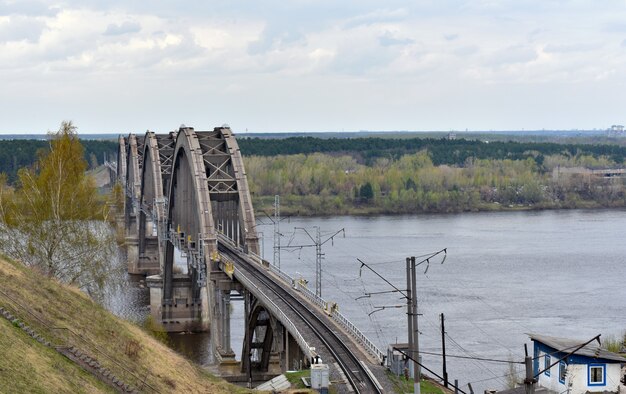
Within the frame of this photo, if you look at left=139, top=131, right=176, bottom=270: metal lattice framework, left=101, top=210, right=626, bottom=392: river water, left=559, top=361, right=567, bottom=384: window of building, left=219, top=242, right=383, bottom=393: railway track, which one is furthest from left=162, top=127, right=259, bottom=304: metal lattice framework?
left=559, top=361, right=567, bottom=384: window of building

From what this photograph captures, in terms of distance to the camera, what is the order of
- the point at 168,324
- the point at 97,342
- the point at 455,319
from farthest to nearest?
1. the point at 168,324
2. the point at 455,319
3. the point at 97,342

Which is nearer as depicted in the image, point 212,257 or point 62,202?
point 62,202

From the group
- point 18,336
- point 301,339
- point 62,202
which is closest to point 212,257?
point 62,202

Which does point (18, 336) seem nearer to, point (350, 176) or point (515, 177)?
point (350, 176)

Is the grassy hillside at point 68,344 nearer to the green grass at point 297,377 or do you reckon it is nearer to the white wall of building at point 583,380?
the green grass at point 297,377

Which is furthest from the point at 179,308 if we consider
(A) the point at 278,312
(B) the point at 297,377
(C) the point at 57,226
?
(B) the point at 297,377

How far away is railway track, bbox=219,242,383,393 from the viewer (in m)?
32.9

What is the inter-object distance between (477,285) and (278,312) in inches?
1562

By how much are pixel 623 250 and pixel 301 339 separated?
72.6 meters

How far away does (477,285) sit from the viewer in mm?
80000

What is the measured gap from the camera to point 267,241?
370ft

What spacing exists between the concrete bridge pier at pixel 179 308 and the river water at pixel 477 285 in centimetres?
230

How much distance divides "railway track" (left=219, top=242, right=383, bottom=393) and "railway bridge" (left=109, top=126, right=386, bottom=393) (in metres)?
0.04

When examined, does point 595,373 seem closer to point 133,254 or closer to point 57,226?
point 57,226
